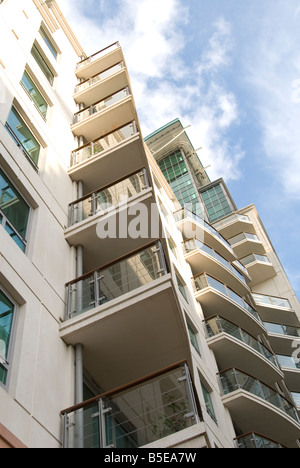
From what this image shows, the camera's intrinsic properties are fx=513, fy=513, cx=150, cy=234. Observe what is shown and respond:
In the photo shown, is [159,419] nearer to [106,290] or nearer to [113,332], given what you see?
[113,332]

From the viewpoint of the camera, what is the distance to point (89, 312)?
9906 millimetres

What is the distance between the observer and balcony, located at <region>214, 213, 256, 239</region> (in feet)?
121

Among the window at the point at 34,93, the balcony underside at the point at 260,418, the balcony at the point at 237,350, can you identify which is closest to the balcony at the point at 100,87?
the window at the point at 34,93

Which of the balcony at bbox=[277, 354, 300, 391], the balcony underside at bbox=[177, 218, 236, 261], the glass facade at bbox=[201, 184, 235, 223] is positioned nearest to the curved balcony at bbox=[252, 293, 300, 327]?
the balcony at bbox=[277, 354, 300, 391]

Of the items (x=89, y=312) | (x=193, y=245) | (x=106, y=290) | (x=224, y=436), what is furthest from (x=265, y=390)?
(x=89, y=312)

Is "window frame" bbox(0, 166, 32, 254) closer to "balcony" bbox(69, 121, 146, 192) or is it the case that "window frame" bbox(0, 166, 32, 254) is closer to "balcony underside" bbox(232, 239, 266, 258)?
"balcony" bbox(69, 121, 146, 192)

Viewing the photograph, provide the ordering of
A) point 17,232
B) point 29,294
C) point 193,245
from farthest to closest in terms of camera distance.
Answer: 1. point 193,245
2. point 17,232
3. point 29,294

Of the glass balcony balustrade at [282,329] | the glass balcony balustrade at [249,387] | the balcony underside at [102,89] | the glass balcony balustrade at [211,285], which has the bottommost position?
the glass balcony balustrade at [249,387]

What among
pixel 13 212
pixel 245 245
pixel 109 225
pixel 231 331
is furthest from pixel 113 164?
pixel 245 245

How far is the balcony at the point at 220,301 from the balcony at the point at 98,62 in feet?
29.8

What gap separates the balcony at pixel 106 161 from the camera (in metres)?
14.5

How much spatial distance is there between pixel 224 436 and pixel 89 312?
612 cm

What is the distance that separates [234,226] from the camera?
37125mm

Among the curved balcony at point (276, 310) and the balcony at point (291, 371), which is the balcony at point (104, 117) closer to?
the balcony at point (291, 371)
